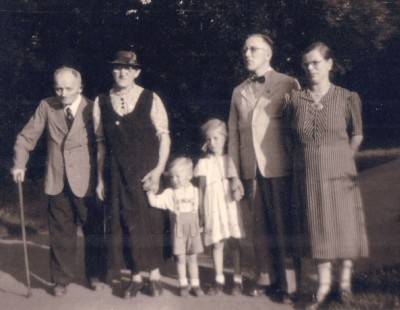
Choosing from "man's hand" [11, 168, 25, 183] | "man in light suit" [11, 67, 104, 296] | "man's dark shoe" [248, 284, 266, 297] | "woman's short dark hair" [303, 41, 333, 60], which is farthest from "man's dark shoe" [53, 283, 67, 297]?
"woman's short dark hair" [303, 41, 333, 60]

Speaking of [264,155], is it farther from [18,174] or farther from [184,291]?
[18,174]

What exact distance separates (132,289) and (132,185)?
0.70m

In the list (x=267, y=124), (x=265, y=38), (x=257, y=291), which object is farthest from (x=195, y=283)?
(x=265, y=38)

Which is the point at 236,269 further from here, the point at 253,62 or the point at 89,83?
the point at 89,83

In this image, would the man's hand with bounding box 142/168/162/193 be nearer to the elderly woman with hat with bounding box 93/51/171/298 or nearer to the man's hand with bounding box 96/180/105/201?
the elderly woman with hat with bounding box 93/51/171/298

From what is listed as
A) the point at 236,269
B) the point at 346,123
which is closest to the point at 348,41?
the point at 346,123

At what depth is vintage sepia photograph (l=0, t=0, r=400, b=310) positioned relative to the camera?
13.8 ft

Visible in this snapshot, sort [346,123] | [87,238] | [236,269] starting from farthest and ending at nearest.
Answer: [87,238], [236,269], [346,123]

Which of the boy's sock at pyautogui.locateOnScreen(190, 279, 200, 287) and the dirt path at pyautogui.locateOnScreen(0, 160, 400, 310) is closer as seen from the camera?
the dirt path at pyautogui.locateOnScreen(0, 160, 400, 310)

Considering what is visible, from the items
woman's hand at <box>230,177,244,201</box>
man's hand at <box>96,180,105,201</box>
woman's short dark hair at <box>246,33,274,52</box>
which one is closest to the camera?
woman's short dark hair at <box>246,33,274,52</box>

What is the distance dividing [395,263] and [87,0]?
108 inches

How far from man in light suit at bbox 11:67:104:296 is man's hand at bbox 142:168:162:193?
42cm

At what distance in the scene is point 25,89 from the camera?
493 cm

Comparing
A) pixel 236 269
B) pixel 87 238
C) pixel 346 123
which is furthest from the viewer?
pixel 87 238
